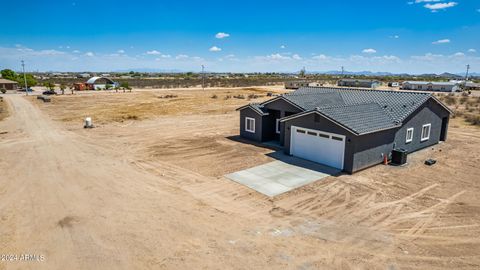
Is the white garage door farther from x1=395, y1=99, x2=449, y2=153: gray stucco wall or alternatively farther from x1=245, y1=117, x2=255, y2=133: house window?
x1=245, y1=117, x2=255, y2=133: house window

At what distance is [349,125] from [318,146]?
2.37 meters

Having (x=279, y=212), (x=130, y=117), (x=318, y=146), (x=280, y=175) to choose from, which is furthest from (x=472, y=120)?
(x=130, y=117)

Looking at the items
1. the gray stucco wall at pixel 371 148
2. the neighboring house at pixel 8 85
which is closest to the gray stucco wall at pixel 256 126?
the gray stucco wall at pixel 371 148

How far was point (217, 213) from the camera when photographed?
11641mm

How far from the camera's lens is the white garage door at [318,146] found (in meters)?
16.7

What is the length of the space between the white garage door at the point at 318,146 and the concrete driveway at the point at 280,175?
43cm

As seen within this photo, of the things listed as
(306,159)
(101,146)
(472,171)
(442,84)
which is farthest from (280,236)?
(442,84)

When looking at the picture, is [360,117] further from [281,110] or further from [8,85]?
[8,85]

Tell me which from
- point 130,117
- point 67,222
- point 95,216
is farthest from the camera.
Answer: point 130,117

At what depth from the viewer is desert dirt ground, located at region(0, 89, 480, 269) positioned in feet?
29.3

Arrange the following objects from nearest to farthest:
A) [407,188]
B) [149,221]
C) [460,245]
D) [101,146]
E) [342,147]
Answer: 1. [460,245]
2. [149,221]
3. [407,188]
4. [342,147]
5. [101,146]

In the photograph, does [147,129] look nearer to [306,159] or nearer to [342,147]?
[306,159]

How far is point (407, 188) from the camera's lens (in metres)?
14.3

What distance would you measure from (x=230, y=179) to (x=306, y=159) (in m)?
5.65
